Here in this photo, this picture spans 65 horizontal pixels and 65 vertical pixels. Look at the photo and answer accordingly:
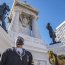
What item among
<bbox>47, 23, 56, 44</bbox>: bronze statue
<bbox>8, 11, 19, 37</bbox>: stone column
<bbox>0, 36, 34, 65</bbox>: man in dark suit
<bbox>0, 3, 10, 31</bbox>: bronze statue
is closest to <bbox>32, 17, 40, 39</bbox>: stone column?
<bbox>47, 23, 56, 44</bbox>: bronze statue

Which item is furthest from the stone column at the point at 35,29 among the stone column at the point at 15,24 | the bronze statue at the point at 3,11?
the bronze statue at the point at 3,11

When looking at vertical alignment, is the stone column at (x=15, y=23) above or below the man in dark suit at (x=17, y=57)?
above

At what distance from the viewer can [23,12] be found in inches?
1015

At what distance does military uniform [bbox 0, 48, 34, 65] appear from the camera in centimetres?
385

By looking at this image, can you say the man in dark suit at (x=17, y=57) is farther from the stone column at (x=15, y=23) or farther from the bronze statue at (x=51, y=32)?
the bronze statue at (x=51, y=32)

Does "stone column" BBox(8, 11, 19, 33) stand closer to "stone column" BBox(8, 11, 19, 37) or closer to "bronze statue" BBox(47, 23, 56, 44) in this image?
"stone column" BBox(8, 11, 19, 37)

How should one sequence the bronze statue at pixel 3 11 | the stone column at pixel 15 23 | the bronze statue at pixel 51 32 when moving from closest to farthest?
the bronze statue at pixel 3 11 → the stone column at pixel 15 23 → the bronze statue at pixel 51 32

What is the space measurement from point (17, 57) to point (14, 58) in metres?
0.06

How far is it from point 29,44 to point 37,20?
9.05 m

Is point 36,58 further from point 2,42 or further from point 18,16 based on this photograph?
point 18,16

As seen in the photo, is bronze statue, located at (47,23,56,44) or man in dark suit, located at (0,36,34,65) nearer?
man in dark suit, located at (0,36,34,65)

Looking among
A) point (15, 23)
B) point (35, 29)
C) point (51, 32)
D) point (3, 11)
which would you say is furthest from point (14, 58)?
point (35, 29)

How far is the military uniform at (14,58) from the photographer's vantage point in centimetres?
385

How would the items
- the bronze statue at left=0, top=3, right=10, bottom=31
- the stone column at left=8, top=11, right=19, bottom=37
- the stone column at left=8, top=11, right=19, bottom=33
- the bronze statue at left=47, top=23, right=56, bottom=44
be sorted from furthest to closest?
the bronze statue at left=47, top=23, right=56, bottom=44
the stone column at left=8, top=11, right=19, bottom=33
the stone column at left=8, top=11, right=19, bottom=37
the bronze statue at left=0, top=3, right=10, bottom=31
